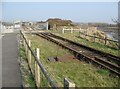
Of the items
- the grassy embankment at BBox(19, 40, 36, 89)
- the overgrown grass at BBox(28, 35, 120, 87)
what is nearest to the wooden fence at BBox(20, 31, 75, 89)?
the grassy embankment at BBox(19, 40, 36, 89)

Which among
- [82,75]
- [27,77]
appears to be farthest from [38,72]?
[82,75]

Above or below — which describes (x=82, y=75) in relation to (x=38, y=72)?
below

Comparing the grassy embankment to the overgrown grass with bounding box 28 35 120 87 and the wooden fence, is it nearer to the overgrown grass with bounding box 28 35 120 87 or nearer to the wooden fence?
the wooden fence

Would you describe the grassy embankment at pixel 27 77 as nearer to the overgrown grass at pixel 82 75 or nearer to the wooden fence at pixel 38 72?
the wooden fence at pixel 38 72

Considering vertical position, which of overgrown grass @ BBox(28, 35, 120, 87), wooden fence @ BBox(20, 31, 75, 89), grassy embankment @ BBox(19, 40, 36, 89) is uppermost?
wooden fence @ BBox(20, 31, 75, 89)

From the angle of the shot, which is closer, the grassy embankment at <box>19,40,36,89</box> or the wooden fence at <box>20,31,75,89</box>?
the wooden fence at <box>20,31,75,89</box>

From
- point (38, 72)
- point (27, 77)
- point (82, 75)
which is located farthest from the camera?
point (82, 75)

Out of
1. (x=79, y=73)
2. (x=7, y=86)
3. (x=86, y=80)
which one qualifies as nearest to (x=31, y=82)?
(x=7, y=86)

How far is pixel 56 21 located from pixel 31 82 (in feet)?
243

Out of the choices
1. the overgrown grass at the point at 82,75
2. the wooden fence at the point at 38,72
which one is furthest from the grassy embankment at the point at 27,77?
the overgrown grass at the point at 82,75

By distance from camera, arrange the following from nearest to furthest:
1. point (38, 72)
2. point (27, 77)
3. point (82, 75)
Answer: point (38, 72) < point (27, 77) < point (82, 75)

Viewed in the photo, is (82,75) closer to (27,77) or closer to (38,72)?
(27,77)

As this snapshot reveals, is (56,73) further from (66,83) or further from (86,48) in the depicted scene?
(86,48)

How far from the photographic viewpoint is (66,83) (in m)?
4.53
